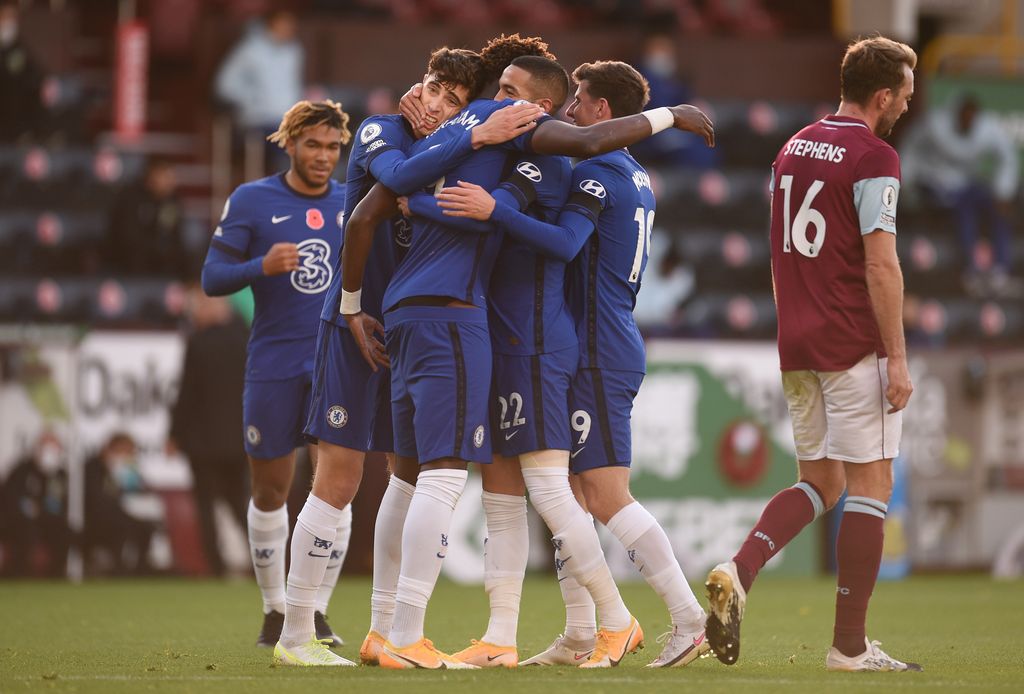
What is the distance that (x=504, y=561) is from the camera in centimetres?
605

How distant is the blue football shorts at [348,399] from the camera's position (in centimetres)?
624

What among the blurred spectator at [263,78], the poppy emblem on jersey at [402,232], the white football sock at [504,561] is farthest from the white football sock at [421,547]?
the blurred spectator at [263,78]

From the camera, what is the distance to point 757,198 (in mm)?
16266

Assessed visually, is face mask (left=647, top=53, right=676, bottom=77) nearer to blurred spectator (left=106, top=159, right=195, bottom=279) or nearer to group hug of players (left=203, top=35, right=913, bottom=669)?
blurred spectator (left=106, top=159, right=195, bottom=279)

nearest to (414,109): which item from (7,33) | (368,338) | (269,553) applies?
(368,338)

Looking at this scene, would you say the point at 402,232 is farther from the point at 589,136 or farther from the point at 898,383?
the point at 898,383

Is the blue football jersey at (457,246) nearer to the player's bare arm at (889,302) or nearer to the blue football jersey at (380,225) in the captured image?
the blue football jersey at (380,225)

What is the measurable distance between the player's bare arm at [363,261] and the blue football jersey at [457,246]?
0.46 feet

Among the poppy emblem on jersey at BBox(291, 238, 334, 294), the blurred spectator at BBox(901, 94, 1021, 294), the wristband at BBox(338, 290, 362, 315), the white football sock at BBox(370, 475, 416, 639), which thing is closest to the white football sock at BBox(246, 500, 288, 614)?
the poppy emblem on jersey at BBox(291, 238, 334, 294)

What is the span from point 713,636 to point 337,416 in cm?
166

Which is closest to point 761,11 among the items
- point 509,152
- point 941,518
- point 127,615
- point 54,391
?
point 941,518

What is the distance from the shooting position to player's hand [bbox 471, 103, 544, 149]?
5734 mm

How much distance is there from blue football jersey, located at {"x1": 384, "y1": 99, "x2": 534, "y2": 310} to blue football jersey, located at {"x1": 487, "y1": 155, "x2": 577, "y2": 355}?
4.0 inches

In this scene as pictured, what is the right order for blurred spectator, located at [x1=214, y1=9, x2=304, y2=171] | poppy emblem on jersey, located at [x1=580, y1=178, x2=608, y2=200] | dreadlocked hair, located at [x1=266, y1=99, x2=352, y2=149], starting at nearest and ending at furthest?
poppy emblem on jersey, located at [x1=580, y1=178, x2=608, y2=200]
dreadlocked hair, located at [x1=266, y1=99, x2=352, y2=149]
blurred spectator, located at [x1=214, y1=9, x2=304, y2=171]
